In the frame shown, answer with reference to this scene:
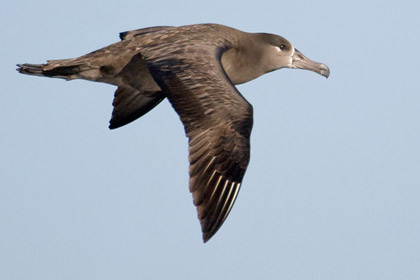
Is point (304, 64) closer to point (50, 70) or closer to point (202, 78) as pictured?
point (202, 78)

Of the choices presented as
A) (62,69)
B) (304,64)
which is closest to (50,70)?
(62,69)

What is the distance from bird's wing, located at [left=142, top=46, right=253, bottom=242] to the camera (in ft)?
44.8

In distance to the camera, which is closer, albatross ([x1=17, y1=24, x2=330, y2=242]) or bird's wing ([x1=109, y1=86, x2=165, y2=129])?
albatross ([x1=17, y1=24, x2=330, y2=242])

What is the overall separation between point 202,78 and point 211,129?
100cm

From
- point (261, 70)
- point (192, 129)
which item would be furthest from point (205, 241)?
point (261, 70)

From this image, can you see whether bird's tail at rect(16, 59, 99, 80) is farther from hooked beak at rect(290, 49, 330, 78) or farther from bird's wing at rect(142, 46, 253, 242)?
hooked beak at rect(290, 49, 330, 78)

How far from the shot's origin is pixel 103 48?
16.8m

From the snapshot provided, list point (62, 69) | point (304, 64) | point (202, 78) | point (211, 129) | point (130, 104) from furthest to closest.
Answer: point (130, 104) < point (304, 64) < point (62, 69) < point (202, 78) < point (211, 129)

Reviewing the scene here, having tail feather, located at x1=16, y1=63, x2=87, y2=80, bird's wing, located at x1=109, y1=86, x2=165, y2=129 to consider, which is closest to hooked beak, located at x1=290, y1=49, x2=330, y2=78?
bird's wing, located at x1=109, y1=86, x2=165, y2=129

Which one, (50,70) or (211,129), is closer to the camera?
(211,129)

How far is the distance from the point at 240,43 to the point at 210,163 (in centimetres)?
362

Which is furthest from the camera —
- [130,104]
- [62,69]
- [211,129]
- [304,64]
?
[130,104]

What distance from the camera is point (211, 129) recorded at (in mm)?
14156

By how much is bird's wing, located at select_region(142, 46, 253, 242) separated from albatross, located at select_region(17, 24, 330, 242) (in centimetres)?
1
